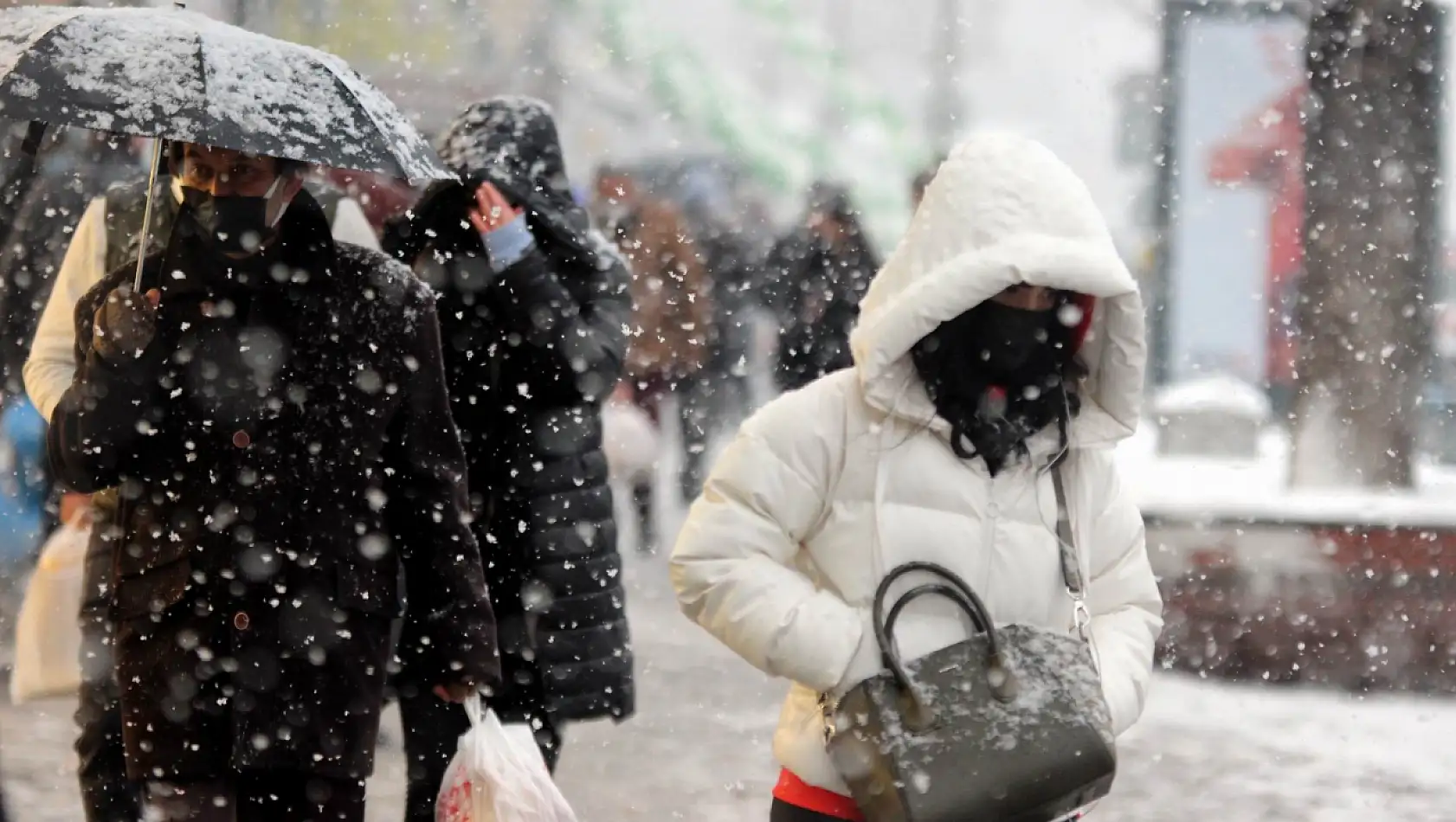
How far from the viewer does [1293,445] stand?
9828mm

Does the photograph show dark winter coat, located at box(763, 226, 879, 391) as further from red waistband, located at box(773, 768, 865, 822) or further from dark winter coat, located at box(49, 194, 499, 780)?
red waistband, located at box(773, 768, 865, 822)

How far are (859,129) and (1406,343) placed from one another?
21.2 m

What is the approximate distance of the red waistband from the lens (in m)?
3.16

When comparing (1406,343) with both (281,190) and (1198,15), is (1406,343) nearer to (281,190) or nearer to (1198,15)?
(1198,15)

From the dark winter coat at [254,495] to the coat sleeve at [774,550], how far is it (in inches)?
29.7

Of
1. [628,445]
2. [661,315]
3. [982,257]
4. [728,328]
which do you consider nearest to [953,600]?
[982,257]

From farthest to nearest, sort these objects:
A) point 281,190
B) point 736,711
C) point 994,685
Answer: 1. point 736,711
2. point 281,190
3. point 994,685

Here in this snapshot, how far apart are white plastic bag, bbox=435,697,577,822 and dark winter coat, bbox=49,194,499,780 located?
213mm

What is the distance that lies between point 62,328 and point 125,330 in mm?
1049

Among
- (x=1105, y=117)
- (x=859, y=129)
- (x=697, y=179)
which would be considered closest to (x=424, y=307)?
(x=1105, y=117)

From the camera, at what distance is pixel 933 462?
3156 mm

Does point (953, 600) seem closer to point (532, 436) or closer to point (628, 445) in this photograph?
point (532, 436)

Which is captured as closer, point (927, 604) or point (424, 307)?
point (927, 604)

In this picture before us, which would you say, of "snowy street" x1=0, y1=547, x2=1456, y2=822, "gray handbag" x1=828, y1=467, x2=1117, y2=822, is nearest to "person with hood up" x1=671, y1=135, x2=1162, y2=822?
"gray handbag" x1=828, y1=467, x2=1117, y2=822
